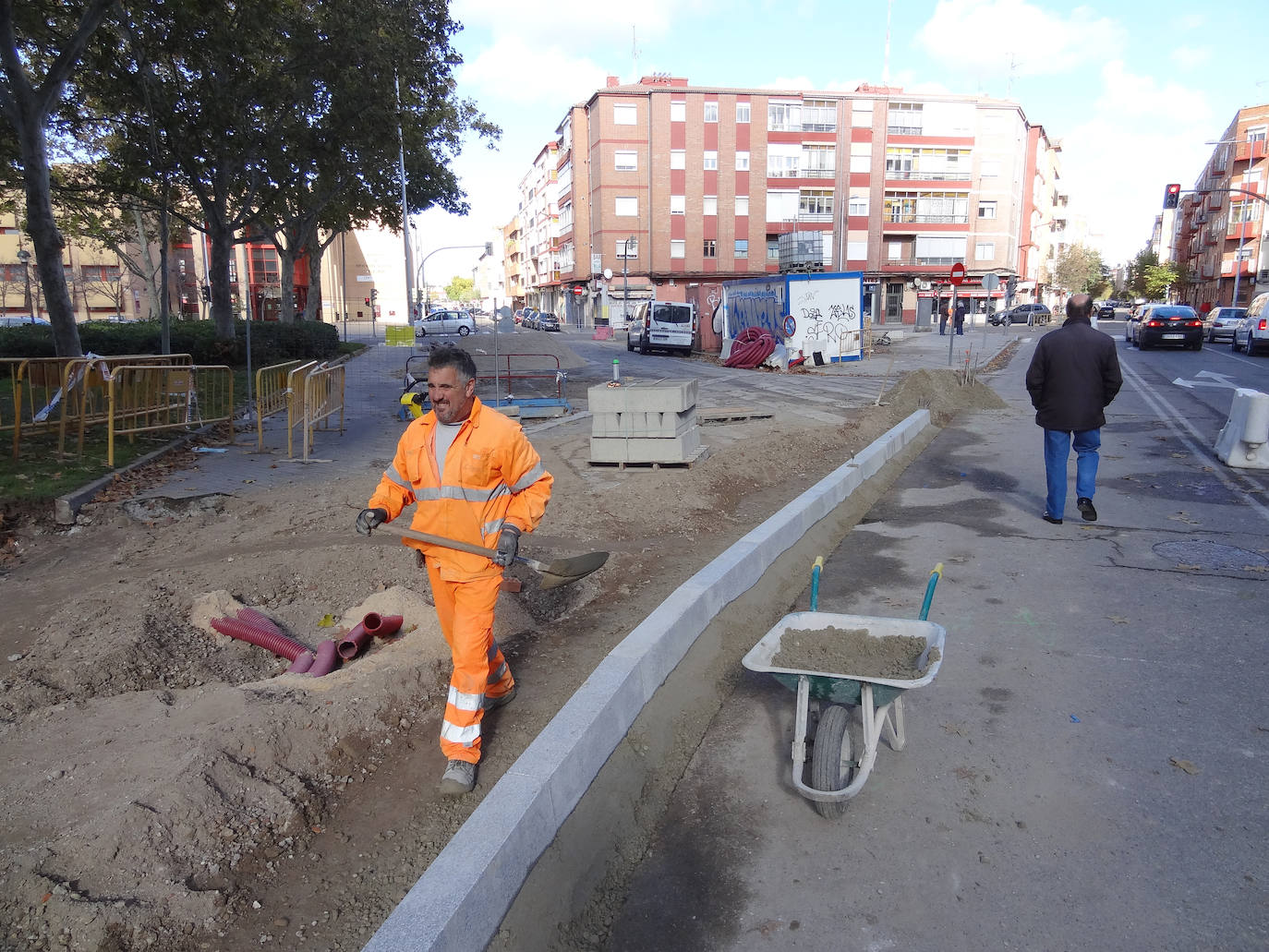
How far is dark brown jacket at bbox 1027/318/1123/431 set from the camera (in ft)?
23.8

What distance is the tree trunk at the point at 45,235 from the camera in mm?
12742

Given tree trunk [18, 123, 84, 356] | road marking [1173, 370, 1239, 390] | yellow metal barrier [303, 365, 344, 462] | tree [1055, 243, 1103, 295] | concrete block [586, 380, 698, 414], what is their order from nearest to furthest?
concrete block [586, 380, 698, 414], yellow metal barrier [303, 365, 344, 462], tree trunk [18, 123, 84, 356], road marking [1173, 370, 1239, 390], tree [1055, 243, 1103, 295]

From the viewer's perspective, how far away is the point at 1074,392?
7285 millimetres

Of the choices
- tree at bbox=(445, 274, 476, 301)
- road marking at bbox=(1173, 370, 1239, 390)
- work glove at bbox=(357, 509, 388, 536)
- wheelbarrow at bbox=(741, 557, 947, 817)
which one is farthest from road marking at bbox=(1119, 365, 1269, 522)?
tree at bbox=(445, 274, 476, 301)

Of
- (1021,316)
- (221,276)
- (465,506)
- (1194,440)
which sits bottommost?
(1194,440)

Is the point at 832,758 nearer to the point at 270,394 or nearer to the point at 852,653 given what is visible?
the point at 852,653

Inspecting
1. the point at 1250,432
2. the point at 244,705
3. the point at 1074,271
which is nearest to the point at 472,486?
the point at 244,705

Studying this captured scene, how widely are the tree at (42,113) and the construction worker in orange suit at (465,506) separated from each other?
11.8 m

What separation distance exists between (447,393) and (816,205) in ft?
208

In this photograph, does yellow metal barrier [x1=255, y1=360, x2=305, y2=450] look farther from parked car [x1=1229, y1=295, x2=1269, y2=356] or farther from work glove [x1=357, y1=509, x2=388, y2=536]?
parked car [x1=1229, y1=295, x2=1269, y2=356]

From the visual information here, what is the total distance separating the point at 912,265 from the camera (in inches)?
2518

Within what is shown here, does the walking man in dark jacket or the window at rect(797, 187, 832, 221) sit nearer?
the walking man in dark jacket


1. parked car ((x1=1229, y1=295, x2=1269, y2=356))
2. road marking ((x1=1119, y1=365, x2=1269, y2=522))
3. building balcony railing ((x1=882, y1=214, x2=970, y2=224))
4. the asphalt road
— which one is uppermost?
building balcony railing ((x1=882, y1=214, x2=970, y2=224))

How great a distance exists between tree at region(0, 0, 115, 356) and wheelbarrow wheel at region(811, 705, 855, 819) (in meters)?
13.3
